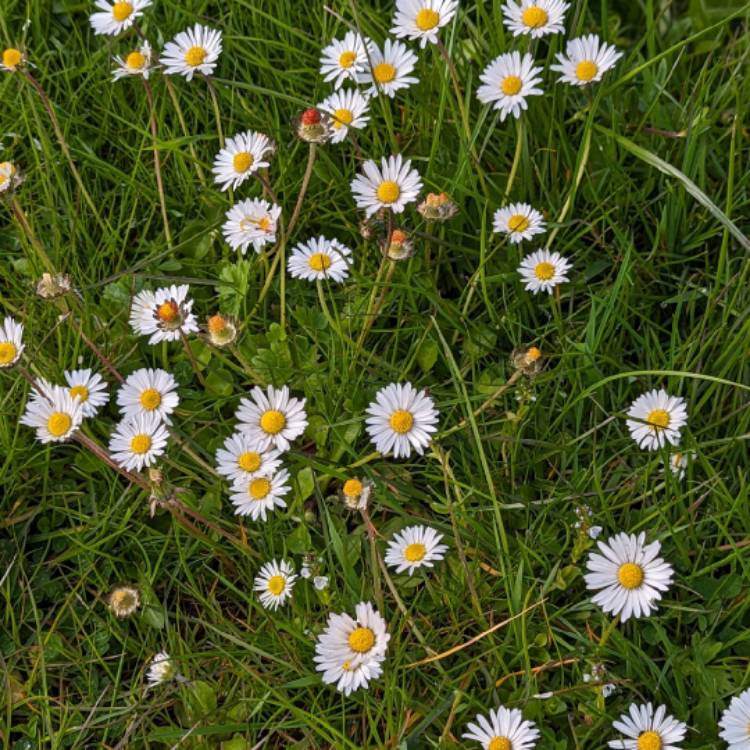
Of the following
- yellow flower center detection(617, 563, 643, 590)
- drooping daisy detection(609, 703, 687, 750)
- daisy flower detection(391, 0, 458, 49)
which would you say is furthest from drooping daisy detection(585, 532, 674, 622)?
daisy flower detection(391, 0, 458, 49)

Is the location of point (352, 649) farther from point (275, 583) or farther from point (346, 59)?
point (346, 59)

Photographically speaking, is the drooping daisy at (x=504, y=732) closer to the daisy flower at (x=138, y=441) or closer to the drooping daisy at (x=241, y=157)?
the daisy flower at (x=138, y=441)

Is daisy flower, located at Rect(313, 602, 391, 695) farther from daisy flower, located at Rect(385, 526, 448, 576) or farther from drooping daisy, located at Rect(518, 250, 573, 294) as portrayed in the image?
drooping daisy, located at Rect(518, 250, 573, 294)

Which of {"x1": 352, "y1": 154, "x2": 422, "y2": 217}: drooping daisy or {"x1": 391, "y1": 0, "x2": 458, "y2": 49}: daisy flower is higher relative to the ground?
{"x1": 391, "y1": 0, "x2": 458, "y2": 49}: daisy flower

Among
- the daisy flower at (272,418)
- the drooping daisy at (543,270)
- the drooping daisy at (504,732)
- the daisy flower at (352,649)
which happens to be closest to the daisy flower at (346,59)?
the drooping daisy at (543,270)

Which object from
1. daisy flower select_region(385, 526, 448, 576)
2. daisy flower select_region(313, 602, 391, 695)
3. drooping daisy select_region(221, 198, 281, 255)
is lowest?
daisy flower select_region(313, 602, 391, 695)

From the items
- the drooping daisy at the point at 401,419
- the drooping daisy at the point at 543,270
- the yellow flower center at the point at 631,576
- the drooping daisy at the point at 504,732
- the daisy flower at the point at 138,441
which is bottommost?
the drooping daisy at the point at 504,732

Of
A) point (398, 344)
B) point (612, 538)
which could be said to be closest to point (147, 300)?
point (398, 344)
